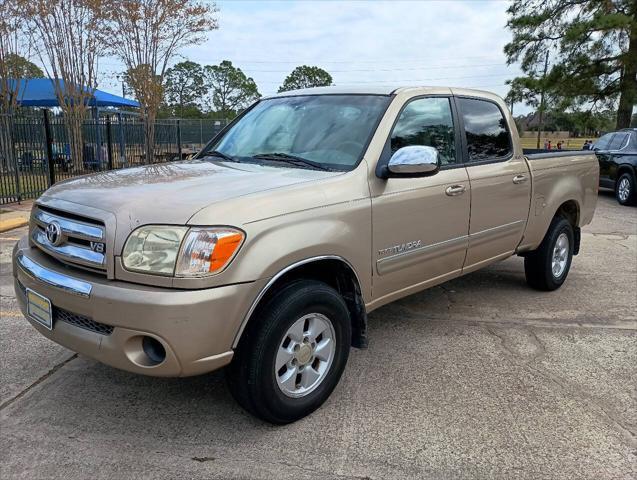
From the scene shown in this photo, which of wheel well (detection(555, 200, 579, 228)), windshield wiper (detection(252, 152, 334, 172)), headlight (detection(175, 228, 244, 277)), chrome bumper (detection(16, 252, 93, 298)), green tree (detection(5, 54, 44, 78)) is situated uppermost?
green tree (detection(5, 54, 44, 78))

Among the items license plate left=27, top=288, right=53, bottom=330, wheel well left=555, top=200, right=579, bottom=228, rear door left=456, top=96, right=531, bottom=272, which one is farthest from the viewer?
wheel well left=555, top=200, right=579, bottom=228

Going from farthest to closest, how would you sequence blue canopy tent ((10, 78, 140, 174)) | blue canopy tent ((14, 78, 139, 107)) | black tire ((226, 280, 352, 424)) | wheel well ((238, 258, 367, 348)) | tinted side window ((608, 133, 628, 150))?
1. blue canopy tent ((14, 78, 139, 107))
2. blue canopy tent ((10, 78, 140, 174))
3. tinted side window ((608, 133, 628, 150))
4. wheel well ((238, 258, 367, 348))
5. black tire ((226, 280, 352, 424))

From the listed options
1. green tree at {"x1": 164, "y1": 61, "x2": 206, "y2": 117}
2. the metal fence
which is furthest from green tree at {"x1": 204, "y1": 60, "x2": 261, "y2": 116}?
the metal fence

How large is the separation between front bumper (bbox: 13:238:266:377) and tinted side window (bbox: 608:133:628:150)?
12.5 metres

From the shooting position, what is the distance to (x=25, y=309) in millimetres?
3160

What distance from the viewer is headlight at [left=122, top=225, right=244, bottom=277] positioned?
8.38ft

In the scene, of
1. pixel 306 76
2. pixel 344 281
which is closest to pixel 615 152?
pixel 344 281

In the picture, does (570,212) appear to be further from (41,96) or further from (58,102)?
(41,96)

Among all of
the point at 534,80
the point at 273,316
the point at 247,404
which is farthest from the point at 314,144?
the point at 534,80

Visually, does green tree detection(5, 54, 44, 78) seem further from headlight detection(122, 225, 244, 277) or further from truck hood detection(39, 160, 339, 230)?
headlight detection(122, 225, 244, 277)

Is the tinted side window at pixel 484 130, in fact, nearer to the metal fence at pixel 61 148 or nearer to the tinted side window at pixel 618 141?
the metal fence at pixel 61 148

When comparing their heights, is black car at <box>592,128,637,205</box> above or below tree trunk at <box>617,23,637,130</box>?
below

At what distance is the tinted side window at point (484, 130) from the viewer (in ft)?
14.5

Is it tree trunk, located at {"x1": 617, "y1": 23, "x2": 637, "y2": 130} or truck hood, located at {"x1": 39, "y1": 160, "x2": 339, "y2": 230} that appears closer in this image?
truck hood, located at {"x1": 39, "y1": 160, "x2": 339, "y2": 230}
